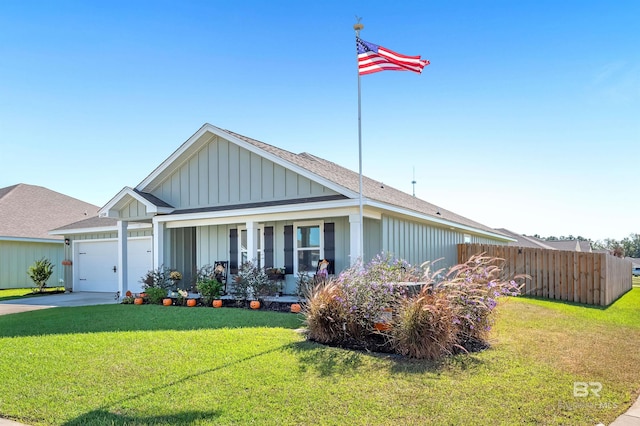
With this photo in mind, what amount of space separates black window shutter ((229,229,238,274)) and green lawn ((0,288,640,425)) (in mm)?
5406

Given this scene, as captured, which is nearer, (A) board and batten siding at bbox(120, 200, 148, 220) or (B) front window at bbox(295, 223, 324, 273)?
(B) front window at bbox(295, 223, 324, 273)

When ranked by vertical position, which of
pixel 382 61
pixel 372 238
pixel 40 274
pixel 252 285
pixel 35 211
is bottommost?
pixel 40 274

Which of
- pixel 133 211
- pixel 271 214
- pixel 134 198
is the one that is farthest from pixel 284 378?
pixel 133 211

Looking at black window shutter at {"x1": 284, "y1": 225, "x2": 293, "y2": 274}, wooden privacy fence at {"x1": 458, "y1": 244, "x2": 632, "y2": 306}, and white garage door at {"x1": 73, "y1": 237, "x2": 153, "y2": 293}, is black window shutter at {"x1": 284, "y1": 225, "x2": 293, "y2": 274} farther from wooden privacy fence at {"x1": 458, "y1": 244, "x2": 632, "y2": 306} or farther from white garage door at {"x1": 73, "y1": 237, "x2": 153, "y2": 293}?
wooden privacy fence at {"x1": 458, "y1": 244, "x2": 632, "y2": 306}

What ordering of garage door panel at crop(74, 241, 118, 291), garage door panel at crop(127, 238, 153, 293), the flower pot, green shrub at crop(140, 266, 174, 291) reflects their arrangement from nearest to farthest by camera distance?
1. the flower pot
2. green shrub at crop(140, 266, 174, 291)
3. garage door panel at crop(127, 238, 153, 293)
4. garage door panel at crop(74, 241, 118, 291)

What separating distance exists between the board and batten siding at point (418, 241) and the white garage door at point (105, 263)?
922 centimetres

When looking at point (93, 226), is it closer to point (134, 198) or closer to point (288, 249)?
point (134, 198)

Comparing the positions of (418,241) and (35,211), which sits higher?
(35,211)

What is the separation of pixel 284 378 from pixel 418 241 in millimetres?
9726

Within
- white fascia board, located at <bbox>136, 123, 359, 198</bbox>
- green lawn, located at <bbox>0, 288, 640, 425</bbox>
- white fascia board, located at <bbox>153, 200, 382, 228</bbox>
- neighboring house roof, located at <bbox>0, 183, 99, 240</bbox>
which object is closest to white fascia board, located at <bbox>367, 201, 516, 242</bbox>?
white fascia board, located at <bbox>153, 200, 382, 228</bbox>

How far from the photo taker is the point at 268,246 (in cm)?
1291

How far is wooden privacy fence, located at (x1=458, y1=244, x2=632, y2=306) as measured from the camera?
12.8 metres

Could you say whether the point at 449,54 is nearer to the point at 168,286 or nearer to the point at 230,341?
the point at 230,341

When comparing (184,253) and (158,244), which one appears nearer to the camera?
(158,244)
